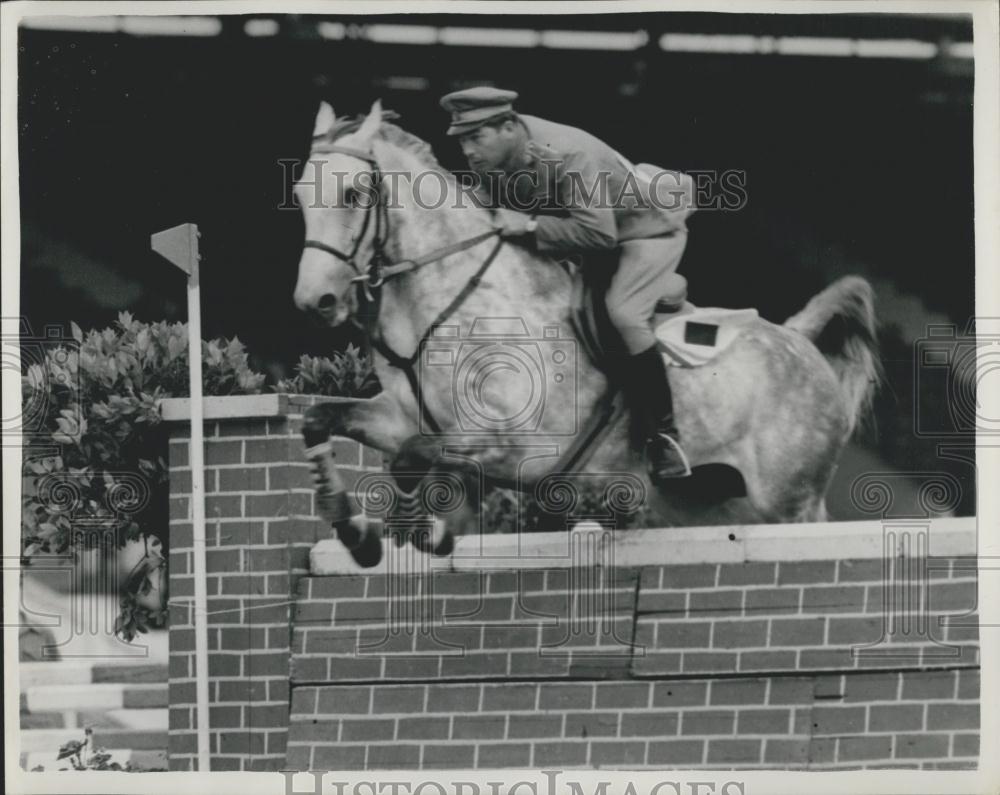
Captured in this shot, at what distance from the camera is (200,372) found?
635 cm

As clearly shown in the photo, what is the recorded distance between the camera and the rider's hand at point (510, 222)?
6.38 m

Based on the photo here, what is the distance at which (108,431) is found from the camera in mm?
6391

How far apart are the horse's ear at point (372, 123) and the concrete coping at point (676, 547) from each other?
5.72 feet

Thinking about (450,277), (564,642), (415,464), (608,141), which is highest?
(608,141)

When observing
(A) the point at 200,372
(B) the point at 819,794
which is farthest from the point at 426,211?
(B) the point at 819,794

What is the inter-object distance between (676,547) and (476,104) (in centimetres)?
208

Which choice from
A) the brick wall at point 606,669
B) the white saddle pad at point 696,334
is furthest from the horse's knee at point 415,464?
the white saddle pad at point 696,334

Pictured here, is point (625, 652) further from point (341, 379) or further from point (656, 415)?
point (341, 379)

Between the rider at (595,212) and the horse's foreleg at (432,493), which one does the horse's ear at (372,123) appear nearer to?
the rider at (595,212)

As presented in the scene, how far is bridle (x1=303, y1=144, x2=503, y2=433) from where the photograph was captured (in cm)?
636

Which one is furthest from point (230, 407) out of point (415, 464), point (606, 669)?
point (606, 669)

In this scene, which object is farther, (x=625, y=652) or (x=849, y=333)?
(x=849, y=333)

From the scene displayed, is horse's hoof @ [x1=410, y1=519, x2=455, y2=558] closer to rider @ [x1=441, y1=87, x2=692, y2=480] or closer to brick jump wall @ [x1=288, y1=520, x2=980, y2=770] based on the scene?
brick jump wall @ [x1=288, y1=520, x2=980, y2=770]

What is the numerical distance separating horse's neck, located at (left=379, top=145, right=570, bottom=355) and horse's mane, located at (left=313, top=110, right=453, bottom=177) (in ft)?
0.17
